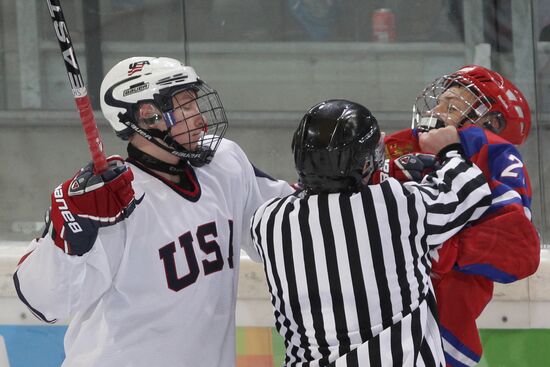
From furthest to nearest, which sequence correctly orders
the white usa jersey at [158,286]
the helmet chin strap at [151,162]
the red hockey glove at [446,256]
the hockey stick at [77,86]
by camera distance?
the helmet chin strap at [151,162] → the white usa jersey at [158,286] → the red hockey glove at [446,256] → the hockey stick at [77,86]

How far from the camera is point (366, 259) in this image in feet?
5.93

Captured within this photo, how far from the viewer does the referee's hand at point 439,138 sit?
1972 millimetres

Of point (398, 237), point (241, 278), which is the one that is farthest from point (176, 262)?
point (241, 278)

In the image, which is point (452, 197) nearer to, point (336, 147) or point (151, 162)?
point (336, 147)

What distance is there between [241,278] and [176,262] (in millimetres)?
714

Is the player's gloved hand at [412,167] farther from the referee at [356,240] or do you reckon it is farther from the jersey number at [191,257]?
the jersey number at [191,257]

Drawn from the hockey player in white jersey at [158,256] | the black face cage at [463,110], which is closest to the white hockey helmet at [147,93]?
the hockey player in white jersey at [158,256]

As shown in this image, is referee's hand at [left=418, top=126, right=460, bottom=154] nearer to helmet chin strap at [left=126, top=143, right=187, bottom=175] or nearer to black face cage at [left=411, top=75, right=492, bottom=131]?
black face cage at [left=411, top=75, right=492, bottom=131]

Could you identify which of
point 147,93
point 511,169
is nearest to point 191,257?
point 147,93

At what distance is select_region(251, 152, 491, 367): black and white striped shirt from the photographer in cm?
180

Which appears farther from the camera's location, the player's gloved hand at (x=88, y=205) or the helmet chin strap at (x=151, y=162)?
the helmet chin strap at (x=151, y=162)

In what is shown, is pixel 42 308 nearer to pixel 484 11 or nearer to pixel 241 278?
pixel 241 278

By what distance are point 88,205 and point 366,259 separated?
0.49 meters

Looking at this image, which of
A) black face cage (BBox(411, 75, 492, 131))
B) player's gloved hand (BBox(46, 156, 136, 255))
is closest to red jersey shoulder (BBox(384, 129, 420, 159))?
black face cage (BBox(411, 75, 492, 131))
